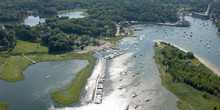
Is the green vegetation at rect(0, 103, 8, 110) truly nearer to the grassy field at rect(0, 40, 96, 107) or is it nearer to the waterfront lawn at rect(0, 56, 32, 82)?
the grassy field at rect(0, 40, 96, 107)

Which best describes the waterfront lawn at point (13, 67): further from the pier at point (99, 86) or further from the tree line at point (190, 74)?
the tree line at point (190, 74)

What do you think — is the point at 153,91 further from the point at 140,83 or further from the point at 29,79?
the point at 29,79

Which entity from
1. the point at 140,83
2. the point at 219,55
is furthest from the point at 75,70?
the point at 219,55

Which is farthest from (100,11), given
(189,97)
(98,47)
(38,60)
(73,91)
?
(189,97)

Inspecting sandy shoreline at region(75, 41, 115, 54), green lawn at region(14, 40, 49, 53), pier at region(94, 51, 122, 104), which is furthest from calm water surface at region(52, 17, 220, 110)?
green lawn at region(14, 40, 49, 53)

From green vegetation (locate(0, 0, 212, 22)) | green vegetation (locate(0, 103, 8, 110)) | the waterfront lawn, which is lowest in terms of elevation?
green vegetation (locate(0, 103, 8, 110))

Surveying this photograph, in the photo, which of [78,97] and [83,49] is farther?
[83,49]

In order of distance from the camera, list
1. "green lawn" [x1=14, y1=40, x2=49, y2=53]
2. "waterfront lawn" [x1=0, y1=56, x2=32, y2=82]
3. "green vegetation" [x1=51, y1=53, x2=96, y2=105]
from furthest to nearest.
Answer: "green lawn" [x1=14, y1=40, x2=49, y2=53], "waterfront lawn" [x1=0, y1=56, x2=32, y2=82], "green vegetation" [x1=51, y1=53, x2=96, y2=105]

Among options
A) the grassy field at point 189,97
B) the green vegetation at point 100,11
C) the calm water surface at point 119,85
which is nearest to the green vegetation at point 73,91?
the calm water surface at point 119,85

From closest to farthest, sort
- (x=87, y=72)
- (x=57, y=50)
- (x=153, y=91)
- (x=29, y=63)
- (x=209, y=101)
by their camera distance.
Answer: (x=209, y=101), (x=153, y=91), (x=87, y=72), (x=29, y=63), (x=57, y=50)

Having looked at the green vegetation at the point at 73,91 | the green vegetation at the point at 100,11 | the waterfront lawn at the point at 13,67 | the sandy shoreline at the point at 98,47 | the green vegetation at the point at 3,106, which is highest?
the green vegetation at the point at 100,11

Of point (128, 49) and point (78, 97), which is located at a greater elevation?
point (128, 49)
